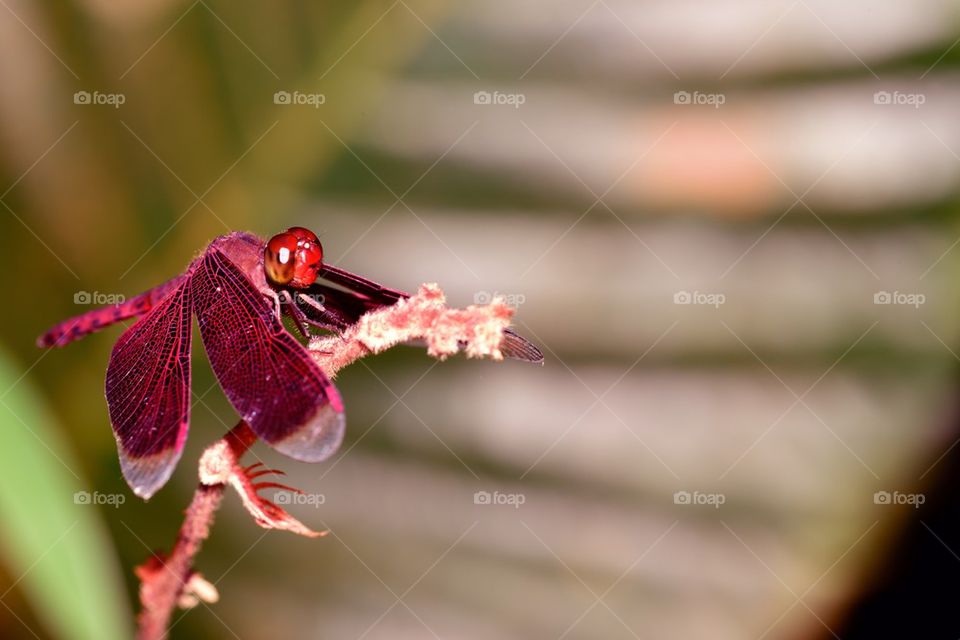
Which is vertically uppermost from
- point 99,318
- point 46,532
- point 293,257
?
point 293,257

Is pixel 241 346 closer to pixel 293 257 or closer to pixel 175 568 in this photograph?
pixel 293 257

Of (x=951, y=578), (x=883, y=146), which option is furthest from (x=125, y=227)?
(x=951, y=578)

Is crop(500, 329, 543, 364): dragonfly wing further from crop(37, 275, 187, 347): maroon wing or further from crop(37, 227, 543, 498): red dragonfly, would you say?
crop(37, 275, 187, 347): maroon wing

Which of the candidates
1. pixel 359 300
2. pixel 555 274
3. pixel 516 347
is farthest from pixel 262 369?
pixel 555 274

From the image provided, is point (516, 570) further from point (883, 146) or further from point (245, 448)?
point (883, 146)

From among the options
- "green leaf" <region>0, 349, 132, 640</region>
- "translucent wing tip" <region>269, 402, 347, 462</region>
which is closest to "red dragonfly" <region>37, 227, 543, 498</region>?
"translucent wing tip" <region>269, 402, 347, 462</region>

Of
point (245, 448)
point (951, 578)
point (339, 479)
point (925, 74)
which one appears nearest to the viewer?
point (245, 448)
